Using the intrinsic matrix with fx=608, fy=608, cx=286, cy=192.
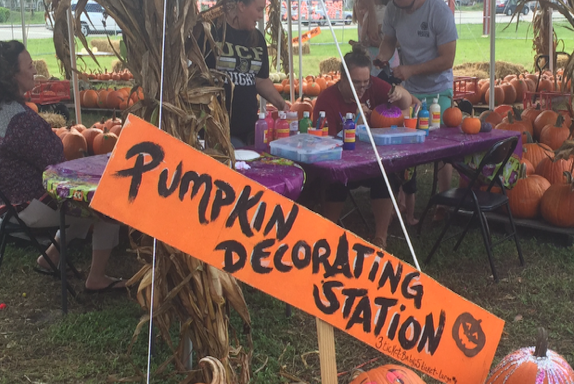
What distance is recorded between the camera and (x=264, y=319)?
368 cm

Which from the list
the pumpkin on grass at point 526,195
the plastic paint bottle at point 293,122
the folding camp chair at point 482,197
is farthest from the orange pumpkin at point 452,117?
the plastic paint bottle at point 293,122

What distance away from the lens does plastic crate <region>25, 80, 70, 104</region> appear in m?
10.3

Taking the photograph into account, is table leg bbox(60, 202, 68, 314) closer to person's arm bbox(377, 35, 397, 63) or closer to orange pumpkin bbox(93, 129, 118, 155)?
orange pumpkin bbox(93, 129, 118, 155)

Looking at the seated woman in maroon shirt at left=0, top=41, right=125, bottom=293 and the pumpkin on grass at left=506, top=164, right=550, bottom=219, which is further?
the pumpkin on grass at left=506, top=164, right=550, bottom=219

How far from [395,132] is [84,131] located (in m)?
3.55

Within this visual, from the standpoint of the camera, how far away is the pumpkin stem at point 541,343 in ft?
6.88

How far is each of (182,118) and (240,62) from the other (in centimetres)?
267

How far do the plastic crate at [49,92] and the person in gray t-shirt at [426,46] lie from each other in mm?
6741

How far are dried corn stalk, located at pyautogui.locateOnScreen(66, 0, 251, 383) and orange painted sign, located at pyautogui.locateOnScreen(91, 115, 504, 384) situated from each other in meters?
0.53

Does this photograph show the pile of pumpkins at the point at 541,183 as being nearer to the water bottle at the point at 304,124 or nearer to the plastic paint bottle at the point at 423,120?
the plastic paint bottle at the point at 423,120

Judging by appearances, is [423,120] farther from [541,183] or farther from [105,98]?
[105,98]

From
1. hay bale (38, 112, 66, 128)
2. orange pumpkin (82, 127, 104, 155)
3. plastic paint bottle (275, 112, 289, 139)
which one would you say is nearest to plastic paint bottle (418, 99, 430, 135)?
plastic paint bottle (275, 112, 289, 139)

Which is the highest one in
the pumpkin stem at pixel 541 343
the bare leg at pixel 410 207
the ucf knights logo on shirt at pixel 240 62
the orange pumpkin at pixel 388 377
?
the ucf knights logo on shirt at pixel 240 62

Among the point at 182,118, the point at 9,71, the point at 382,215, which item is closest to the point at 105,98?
the point at 9,71
